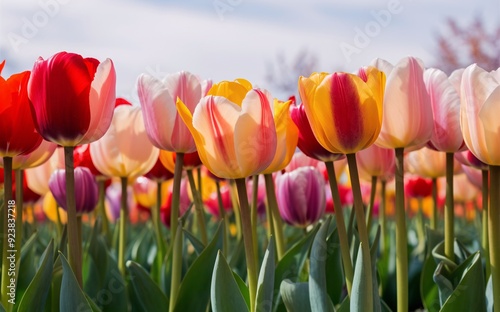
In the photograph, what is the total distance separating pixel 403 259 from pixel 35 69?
63 cm

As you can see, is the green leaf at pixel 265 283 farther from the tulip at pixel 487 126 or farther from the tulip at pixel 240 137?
the tulip at pixel 487 126

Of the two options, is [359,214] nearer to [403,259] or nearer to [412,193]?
[403,259]

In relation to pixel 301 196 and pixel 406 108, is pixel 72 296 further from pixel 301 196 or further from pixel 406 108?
pixel 301 196

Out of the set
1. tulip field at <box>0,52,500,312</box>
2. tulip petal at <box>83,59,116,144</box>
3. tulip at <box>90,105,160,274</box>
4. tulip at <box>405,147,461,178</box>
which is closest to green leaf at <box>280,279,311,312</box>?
tulip field at <box>0,52,500,312</box>

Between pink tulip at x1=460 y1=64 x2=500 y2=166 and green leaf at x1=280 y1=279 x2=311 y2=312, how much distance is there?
0.34m

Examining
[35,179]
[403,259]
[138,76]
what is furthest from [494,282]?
[35,179]

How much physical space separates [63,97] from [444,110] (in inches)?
24.3

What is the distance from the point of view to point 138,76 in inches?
48.7

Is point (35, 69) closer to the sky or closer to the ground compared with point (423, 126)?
closer to the sky

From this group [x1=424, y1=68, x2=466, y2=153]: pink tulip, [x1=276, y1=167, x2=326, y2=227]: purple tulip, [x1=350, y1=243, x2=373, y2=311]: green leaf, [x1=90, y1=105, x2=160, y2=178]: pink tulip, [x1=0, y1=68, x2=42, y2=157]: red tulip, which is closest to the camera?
[x1=350, y1=243, x2=373, y2=311]: green leaf

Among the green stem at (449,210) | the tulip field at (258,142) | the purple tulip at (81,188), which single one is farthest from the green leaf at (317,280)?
the purple tulip at (81,188)

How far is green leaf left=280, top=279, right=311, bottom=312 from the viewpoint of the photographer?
1.06 meters

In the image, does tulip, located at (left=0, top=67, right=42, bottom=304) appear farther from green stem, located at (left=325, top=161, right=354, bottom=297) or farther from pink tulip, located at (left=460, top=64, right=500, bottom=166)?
pink tulip, located at (left=460, top=64, right=500, bottom=166)

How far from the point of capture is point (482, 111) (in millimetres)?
945
